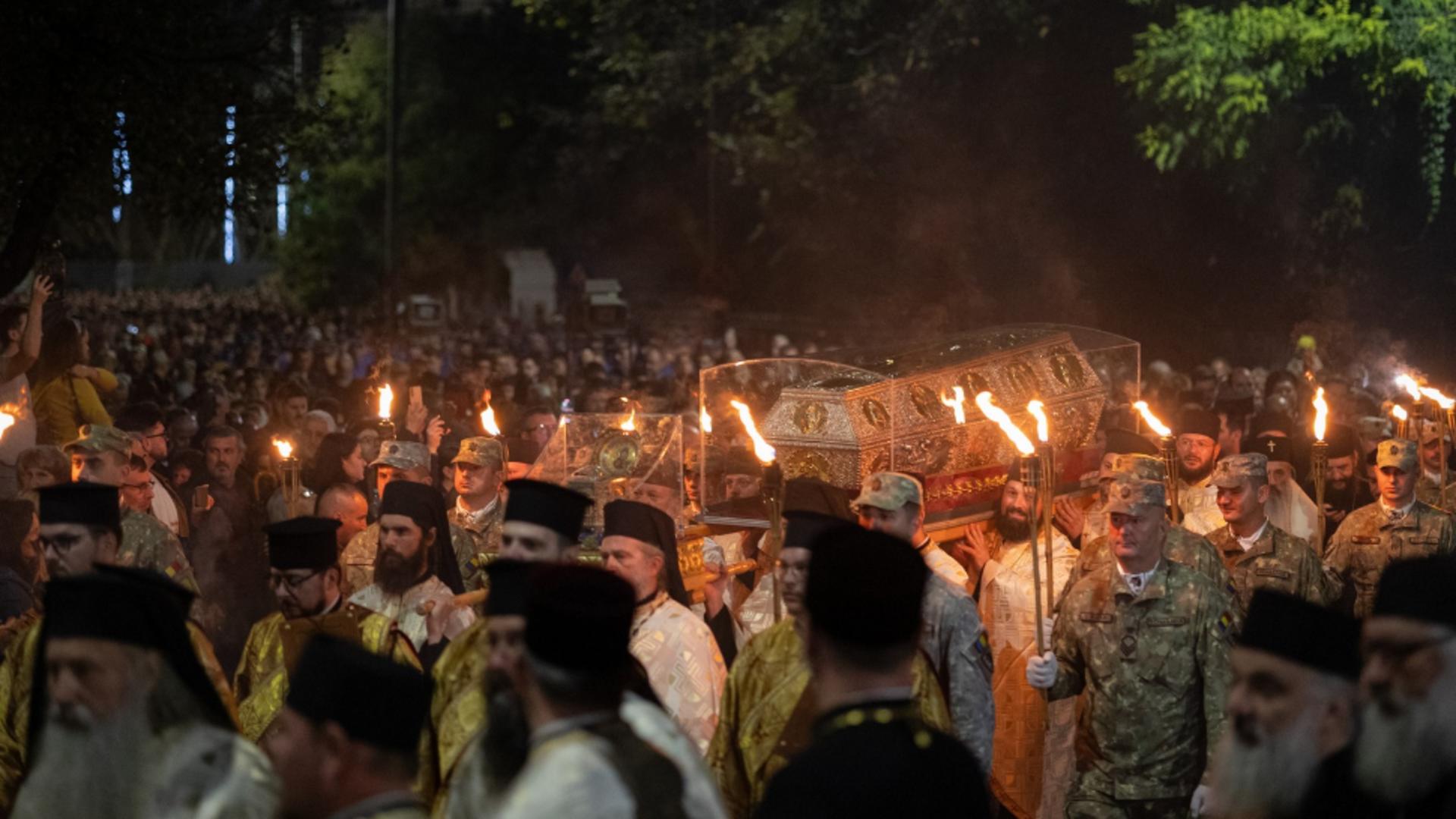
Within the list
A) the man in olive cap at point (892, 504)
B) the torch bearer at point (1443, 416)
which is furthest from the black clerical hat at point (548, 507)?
the torch bearer at point (1443, 416)

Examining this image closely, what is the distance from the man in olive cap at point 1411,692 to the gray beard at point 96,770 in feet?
8.69

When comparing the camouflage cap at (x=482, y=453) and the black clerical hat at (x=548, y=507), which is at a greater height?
the black clerical hat at (x=548, y=507)

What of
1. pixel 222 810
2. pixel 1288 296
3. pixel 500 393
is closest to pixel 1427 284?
pixel 1288 296

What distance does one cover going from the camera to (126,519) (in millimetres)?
8883

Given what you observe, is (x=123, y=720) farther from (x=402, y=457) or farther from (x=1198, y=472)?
(x=1198, y=472)

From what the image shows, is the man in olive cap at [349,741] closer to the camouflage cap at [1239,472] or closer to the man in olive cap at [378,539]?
the man in olive cap at [378,539]

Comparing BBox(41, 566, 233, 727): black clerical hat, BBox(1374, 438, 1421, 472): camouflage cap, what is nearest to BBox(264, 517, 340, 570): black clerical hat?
BBox(41, 566, 233, 727): black clerical hat

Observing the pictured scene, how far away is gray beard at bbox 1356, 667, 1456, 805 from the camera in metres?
4.61

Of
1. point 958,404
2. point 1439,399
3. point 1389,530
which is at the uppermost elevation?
point 1439,399

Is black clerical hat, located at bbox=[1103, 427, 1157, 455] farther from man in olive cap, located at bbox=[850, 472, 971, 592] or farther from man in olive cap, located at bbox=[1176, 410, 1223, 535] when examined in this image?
man in olive cap, located at bbox=[850, 472, 971, 592]

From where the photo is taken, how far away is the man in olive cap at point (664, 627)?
750 centimetres

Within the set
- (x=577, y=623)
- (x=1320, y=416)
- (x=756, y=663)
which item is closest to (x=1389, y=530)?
(x=1320, y=416)

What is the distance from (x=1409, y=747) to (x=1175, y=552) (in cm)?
390

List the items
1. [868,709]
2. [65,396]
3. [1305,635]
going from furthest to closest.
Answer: [65,396], [1305,635], [868,709]
